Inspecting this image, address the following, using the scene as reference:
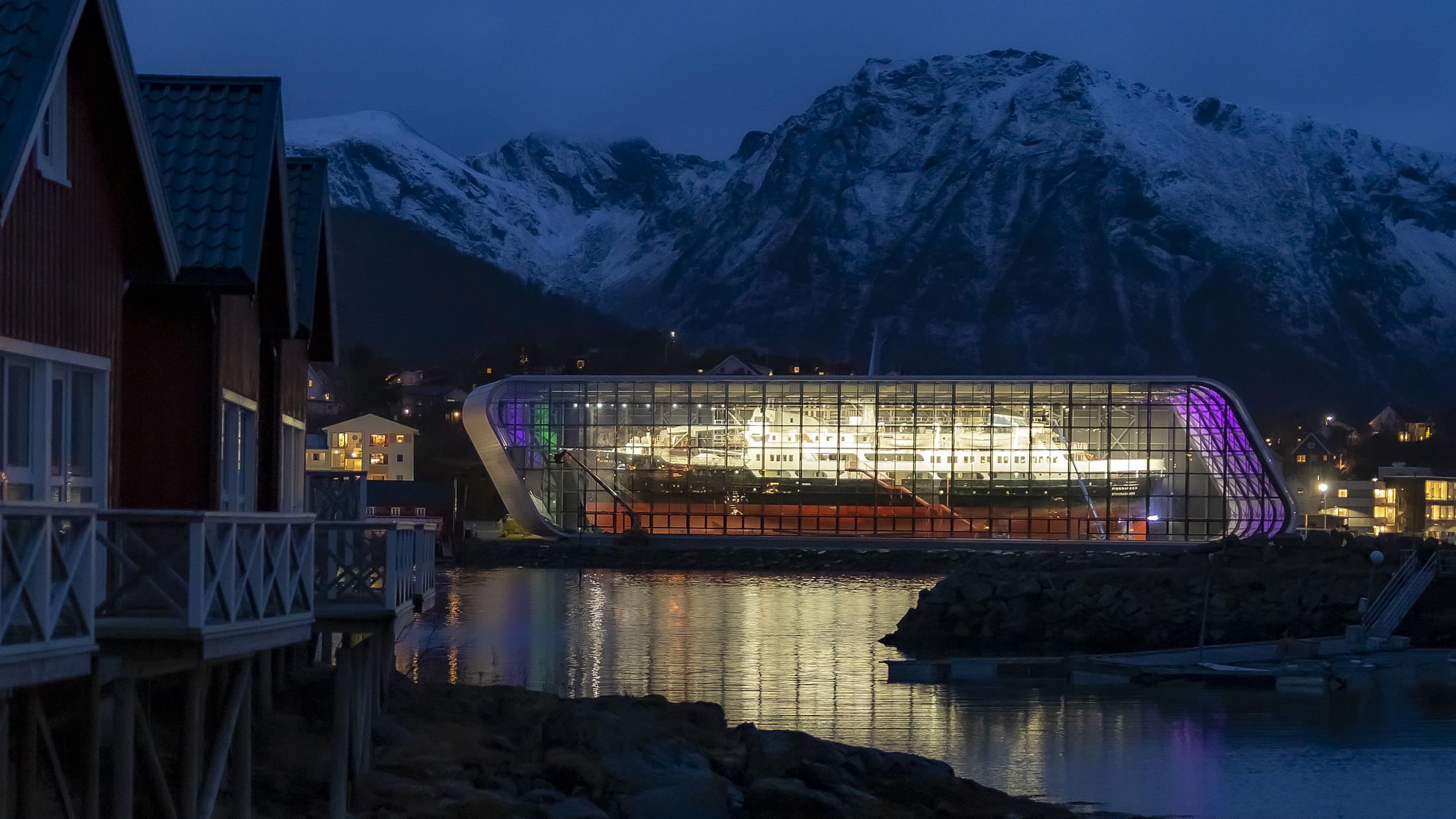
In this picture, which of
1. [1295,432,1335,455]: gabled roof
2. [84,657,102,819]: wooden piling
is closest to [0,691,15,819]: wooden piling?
[84,657,102,819]: wooden piling

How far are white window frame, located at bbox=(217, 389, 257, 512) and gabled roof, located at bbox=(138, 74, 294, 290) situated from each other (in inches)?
68.4

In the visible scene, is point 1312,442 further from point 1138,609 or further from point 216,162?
point 216,162

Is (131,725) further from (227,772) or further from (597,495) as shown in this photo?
(597,495)

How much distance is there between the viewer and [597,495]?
100750 mm

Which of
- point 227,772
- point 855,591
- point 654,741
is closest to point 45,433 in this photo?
point 227,772

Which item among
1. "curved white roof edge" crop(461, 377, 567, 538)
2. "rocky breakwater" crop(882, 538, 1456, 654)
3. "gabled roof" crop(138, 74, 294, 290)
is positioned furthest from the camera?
"curved white roof edge" crop(461, 377, 567, 538)

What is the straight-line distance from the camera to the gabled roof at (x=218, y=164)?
1725 cm

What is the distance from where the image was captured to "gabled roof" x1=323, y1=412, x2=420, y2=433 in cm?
13250

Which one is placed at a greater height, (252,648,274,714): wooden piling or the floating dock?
(252,648,274,714): wooden piling

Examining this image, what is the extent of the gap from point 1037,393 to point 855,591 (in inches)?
1006

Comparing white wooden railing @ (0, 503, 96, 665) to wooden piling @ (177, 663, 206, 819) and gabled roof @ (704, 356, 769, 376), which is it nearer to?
wooden piling @ (177, 663, 206, 819)

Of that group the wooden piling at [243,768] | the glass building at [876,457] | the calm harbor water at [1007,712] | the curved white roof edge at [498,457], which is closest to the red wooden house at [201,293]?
the wooden piling at [243,768]

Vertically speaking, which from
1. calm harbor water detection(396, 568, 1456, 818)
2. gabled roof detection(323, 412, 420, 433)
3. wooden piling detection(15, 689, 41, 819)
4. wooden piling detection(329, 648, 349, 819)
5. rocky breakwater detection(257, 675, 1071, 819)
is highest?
gabled roof detection(323, 412, 420, 433)

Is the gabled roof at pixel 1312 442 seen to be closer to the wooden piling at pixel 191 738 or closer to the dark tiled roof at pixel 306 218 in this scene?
the dark tiled roof at pixel 306 218
